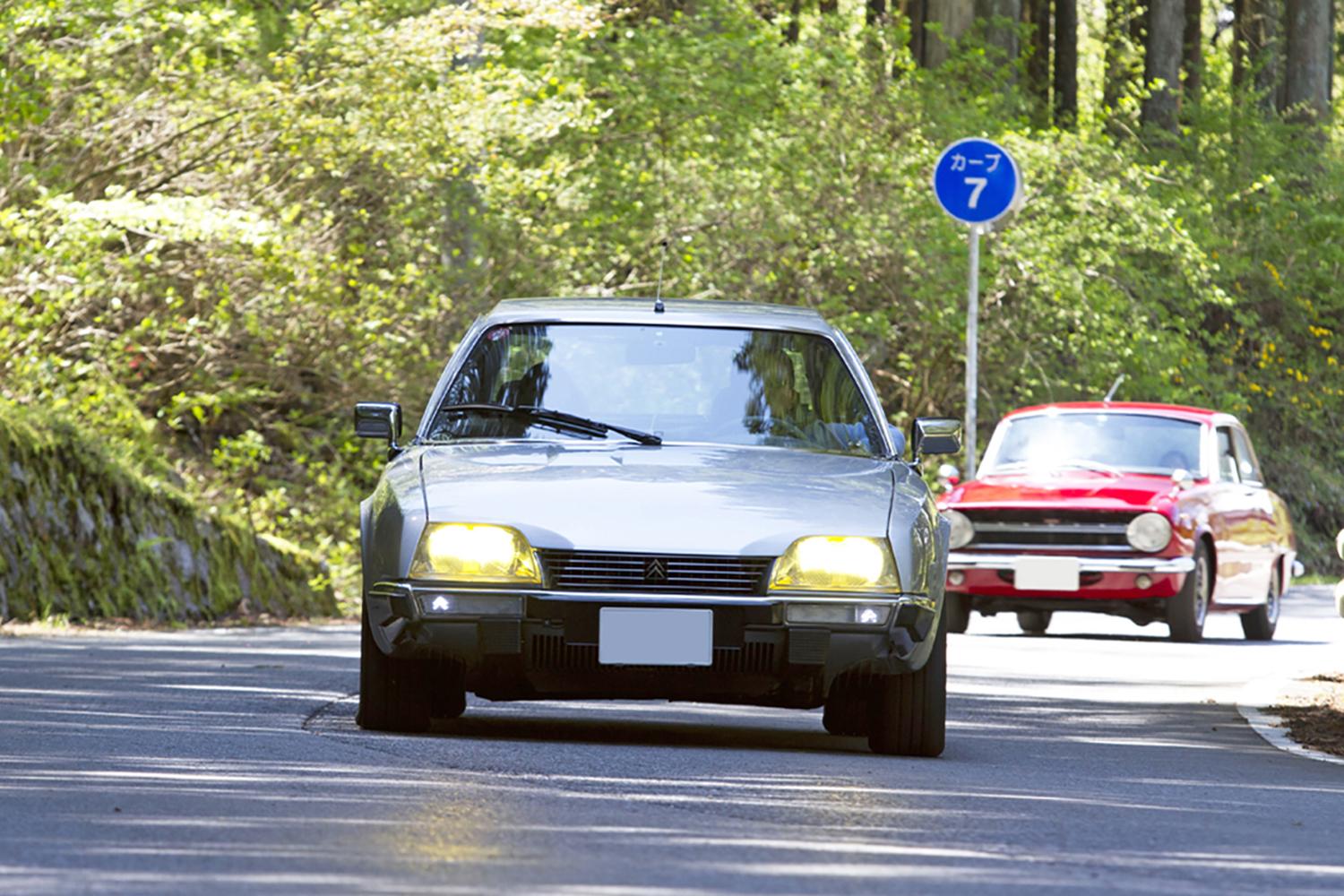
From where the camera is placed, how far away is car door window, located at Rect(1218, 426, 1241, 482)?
20031 millimetres

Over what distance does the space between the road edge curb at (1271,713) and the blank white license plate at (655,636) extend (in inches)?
112

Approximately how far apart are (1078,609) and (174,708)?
30.5 ft

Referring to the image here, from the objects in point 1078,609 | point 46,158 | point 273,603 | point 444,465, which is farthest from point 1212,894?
point 46,158

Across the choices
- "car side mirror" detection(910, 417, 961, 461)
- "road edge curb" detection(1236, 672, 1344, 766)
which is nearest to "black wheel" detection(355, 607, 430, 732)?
"car side mirror" detection(910, 417, 961, 461)

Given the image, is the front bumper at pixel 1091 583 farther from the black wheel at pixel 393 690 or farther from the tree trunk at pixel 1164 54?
the tree trunk at pixel 1164 54

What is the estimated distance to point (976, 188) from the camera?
874 inches

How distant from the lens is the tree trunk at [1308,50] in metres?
43.3


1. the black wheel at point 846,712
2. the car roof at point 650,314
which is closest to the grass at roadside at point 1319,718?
the black wheel at point 846,712

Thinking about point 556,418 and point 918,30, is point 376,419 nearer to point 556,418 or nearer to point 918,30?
point 556,418

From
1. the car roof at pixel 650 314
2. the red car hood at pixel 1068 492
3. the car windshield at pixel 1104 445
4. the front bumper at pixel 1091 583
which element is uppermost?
the car roof at pixel 650 314

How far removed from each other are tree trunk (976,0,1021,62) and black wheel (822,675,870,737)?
2515cm

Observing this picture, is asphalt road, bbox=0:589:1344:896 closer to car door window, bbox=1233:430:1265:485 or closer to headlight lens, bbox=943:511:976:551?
headlight lens, bbox=943:511:976:551

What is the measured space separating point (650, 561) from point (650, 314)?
6.07ft

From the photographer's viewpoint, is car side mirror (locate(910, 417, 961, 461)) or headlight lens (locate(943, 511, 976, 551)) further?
headlight lens (locate(943, 511, 976, 551))
